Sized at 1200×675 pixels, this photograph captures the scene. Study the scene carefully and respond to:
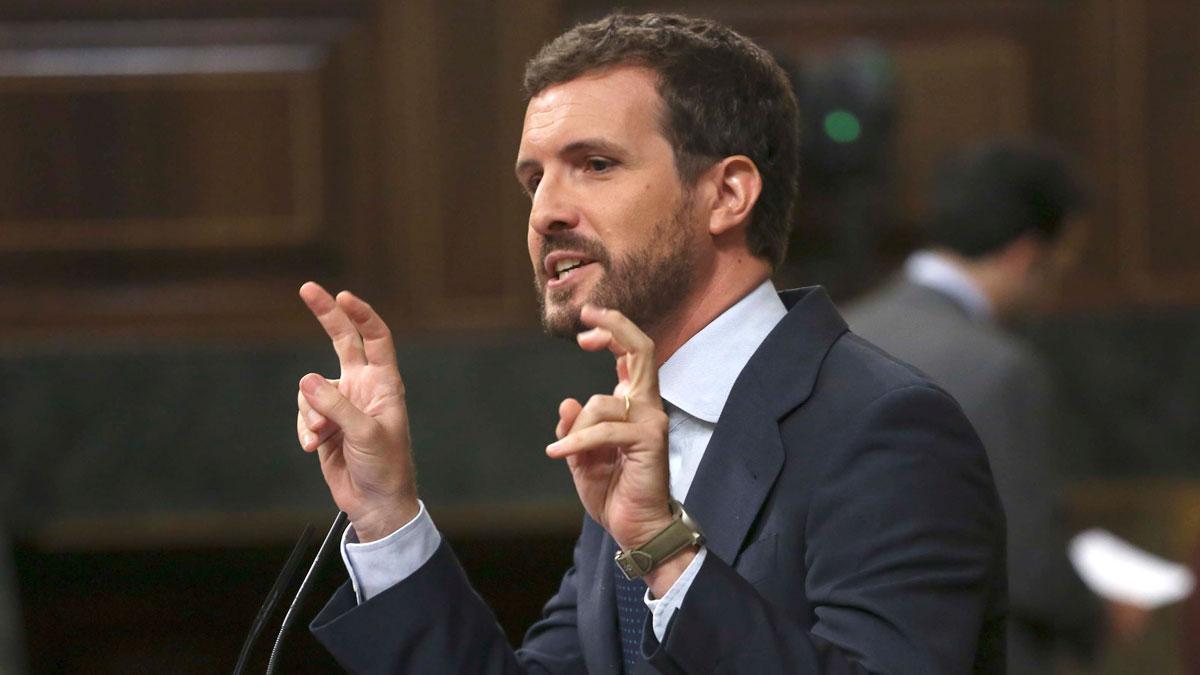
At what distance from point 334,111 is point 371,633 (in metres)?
3.17

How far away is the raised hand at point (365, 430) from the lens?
5.79 feet

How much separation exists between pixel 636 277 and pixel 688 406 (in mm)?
146

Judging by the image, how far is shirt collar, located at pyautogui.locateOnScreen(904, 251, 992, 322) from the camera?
Result: 146 inches

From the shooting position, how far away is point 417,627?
181 cm

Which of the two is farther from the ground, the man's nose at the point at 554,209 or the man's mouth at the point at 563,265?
the man's nose at the point at 554,209

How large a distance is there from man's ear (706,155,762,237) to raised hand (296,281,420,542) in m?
0.38

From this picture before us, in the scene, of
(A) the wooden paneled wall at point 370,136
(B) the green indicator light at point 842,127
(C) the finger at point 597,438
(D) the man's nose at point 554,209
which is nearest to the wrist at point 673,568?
(C) the finger at point 597,438

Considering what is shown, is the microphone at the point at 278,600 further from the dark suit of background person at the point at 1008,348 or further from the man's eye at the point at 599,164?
the dark suit of background person at the point at 1008,348

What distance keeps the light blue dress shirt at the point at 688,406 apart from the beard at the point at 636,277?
0.20 ft

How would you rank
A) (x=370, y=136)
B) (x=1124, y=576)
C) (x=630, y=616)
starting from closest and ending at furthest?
1. (x=630, y=616)
2. (x=1124, y=576)
3. (x=370, y=136)

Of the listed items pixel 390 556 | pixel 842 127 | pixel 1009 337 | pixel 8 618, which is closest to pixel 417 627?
pixel 390 556

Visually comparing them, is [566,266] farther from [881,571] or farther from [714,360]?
[881,571]

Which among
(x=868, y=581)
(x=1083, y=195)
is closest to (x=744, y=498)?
(x=868, y=581)

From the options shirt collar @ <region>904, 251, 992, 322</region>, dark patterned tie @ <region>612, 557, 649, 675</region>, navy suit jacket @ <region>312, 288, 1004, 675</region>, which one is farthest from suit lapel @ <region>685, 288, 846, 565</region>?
shirt collar @ <region>904, 251, 992, 322</region>
